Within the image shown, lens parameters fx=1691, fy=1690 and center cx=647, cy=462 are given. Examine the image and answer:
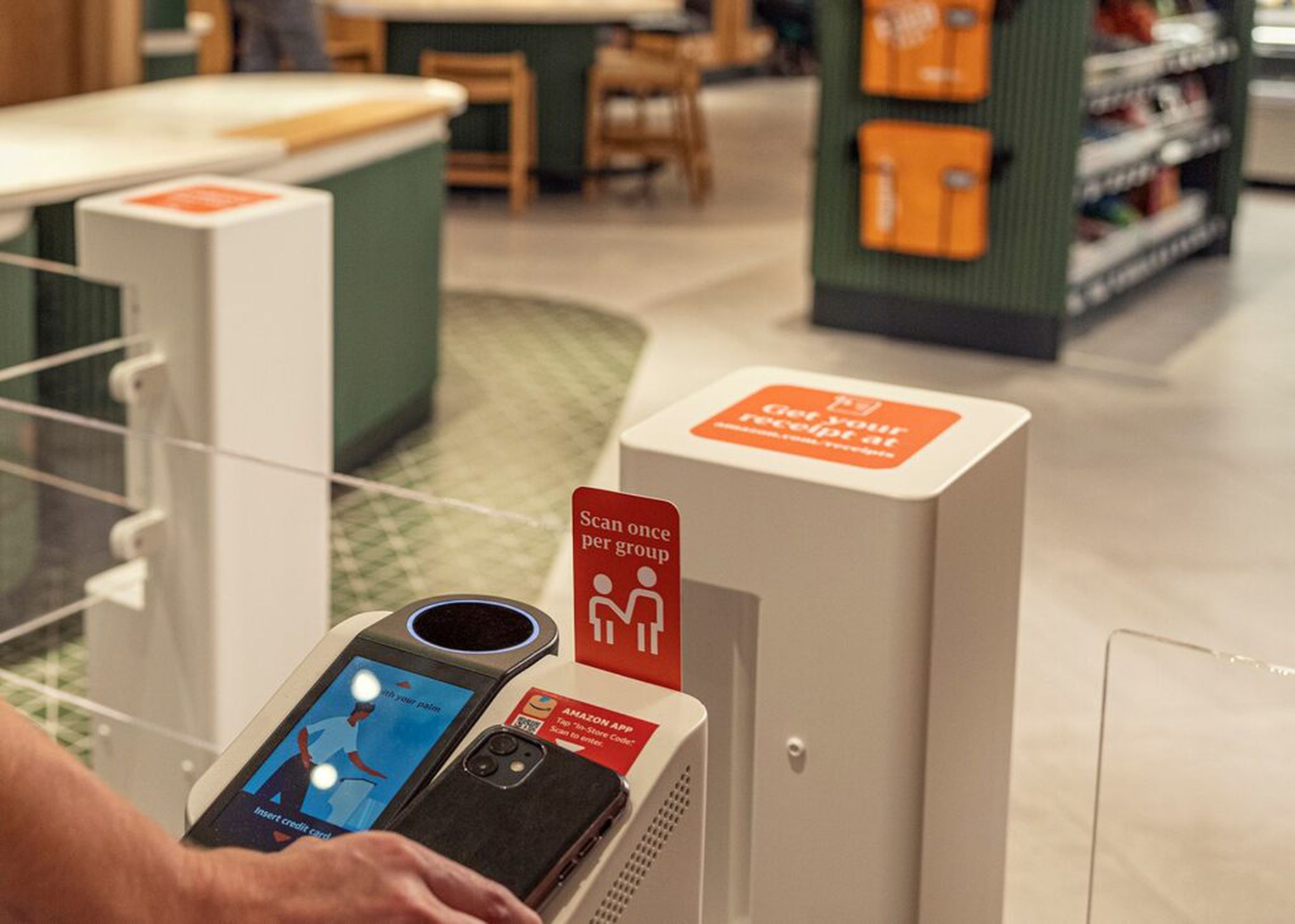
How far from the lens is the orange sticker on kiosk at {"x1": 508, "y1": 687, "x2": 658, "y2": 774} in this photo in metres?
1.23

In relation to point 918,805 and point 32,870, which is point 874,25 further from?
point 32,870

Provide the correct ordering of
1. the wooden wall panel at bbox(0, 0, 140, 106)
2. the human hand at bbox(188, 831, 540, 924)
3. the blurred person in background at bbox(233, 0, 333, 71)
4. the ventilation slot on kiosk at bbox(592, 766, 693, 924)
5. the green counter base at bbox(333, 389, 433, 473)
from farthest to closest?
the blurred person in background at bbox(233, 0, 333, 71)
the wooden wall panel at bbox(0, 0, 140, 106)
the green counter base at bbox(333, 389, 433, 473)
the ventilation slot on kiosk at bbox(592, 766, 693, 924)
the human hand at bbox(188, 831, 540, 924)

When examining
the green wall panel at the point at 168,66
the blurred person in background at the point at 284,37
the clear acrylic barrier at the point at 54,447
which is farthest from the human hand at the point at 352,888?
the blurred person in background at the point at 284,37

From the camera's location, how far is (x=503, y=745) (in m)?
1.21

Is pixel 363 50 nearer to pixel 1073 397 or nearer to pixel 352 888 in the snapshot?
pixel 1073 397

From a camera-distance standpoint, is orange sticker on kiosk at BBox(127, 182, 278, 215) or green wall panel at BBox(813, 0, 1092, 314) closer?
orange sticker on kiosk at BBox(127, 182, 278, 215)

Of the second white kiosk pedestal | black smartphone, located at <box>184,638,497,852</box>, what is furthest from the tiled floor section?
black smartphone, located at <box>184,638,497,852</box>

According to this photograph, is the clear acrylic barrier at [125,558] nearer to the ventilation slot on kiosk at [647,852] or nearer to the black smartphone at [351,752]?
the black smartphone at [351,752]

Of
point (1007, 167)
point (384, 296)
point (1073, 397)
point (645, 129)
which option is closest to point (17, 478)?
point (384, 296)

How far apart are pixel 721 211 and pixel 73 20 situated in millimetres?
4505

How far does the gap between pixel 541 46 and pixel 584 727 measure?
8.15 metres

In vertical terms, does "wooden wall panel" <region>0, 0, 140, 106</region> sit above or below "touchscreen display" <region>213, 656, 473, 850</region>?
above

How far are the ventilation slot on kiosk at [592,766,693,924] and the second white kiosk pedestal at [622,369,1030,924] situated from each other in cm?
25

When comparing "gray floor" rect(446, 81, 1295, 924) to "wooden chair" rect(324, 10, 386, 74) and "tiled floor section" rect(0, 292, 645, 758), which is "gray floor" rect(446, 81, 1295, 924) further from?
"wooden chair" rect(324, 10, 386, 74)
